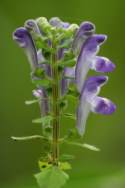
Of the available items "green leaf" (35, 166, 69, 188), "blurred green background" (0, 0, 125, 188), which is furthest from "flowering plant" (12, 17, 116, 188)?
"blurred green background" (0, 0, 125, 188)

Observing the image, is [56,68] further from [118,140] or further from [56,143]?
[118,140]

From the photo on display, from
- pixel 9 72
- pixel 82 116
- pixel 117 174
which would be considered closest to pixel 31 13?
pixel 9 72

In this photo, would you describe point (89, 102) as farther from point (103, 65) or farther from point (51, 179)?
point (51, 179)

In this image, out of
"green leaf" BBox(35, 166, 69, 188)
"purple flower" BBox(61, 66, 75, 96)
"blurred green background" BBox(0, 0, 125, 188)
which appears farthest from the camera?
"blurred green background" BBox(0, 0, 125, 188)

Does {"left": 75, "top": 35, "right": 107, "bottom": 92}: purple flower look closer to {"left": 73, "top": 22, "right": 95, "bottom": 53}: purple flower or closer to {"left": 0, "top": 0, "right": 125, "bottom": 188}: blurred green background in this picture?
{"left": 73, "top": 22, "right": 95, "bottom": 53}: purple flower

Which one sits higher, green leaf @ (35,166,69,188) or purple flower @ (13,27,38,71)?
purple flower @ (13,27,38,71)

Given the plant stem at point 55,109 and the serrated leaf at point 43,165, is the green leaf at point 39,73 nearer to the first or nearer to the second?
the plant stem at point 55,109

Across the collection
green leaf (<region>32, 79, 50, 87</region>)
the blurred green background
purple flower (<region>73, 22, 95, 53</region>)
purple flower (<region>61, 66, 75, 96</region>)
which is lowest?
the blurred green background
